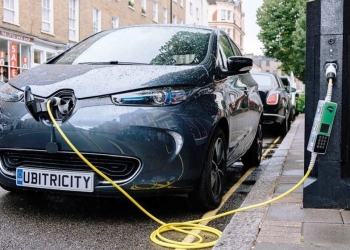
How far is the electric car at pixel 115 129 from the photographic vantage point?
3.65 metres

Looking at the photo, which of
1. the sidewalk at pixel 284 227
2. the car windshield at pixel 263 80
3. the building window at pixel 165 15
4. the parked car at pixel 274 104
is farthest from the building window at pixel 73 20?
the sidewalk at pixel 284 227

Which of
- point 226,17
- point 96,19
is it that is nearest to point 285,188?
point 96,19

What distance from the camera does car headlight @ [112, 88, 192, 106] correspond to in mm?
3723

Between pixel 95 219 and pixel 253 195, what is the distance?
1383 mm

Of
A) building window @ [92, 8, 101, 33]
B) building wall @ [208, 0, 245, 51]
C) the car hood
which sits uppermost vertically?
building wall @ [208, 0, 245, 51]

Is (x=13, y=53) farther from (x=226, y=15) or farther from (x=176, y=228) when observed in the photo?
(x=226, y=15)

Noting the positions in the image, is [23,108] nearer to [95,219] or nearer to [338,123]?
[95,219]

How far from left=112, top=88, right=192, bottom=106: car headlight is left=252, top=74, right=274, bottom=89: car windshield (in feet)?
26.6

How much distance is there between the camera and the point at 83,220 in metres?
4.00

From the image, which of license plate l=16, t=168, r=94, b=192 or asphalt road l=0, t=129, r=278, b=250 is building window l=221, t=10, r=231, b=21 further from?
license plate l=16, t=168, r=94, b=192

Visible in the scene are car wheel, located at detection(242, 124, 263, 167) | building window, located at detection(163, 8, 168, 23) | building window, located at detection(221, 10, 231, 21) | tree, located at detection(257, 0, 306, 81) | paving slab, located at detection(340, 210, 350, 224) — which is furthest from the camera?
building window, located at detection(221, 10, 231, 21)

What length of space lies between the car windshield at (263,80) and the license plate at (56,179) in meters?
8.48

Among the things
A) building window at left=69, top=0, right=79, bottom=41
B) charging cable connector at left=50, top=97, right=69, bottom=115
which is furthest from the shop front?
charging cable connector at left=50, top=97, right=69, bottom=115

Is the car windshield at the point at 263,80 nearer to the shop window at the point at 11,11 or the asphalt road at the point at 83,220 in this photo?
the asphalt road at the point at 83,220
